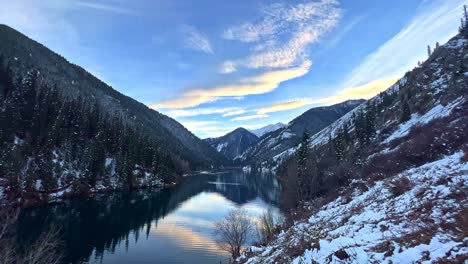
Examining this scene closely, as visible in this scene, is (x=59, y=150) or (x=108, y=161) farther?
(x=108, y=161)

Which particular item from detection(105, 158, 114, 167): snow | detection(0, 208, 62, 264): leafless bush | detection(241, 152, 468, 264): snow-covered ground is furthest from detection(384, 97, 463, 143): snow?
detection(105, 158, 114, 167): snow

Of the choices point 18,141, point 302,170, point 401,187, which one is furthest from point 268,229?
point 18,141

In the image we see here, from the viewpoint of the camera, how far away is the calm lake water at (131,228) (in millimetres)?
46834

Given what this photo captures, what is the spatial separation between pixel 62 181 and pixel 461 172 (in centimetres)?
10649

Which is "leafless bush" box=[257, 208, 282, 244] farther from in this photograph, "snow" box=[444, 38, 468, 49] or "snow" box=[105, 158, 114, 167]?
"snow" box=[444, 38, 468, 49]

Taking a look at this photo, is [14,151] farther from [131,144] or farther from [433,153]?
[433,153]

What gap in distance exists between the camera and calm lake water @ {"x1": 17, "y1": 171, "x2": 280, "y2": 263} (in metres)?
46.8

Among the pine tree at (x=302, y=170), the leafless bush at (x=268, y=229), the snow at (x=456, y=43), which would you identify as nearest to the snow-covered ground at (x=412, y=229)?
the leafless bush at (x=268, y=229)

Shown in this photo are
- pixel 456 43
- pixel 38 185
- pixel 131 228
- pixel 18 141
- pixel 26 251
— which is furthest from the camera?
pixel 456 43

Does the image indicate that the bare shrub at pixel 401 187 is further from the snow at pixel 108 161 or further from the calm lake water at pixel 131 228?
the snow at pixel 108 161

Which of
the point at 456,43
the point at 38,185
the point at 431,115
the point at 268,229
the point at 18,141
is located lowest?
the point at 268,229

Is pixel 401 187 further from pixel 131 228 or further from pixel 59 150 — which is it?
pixel 59 150

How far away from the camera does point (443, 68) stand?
131500mm

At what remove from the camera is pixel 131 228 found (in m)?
63.9
